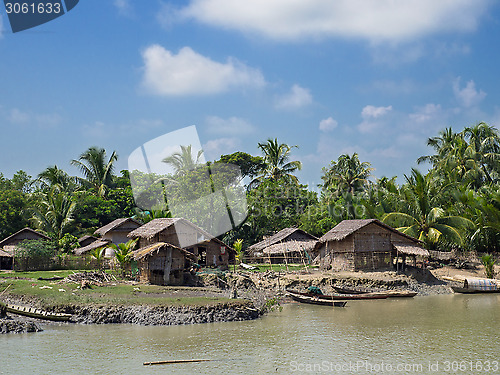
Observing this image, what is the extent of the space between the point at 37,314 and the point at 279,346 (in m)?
8.29

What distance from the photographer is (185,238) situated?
27.4 metres

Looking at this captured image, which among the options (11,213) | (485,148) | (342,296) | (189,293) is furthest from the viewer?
(485,148)

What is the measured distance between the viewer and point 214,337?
13.4 m

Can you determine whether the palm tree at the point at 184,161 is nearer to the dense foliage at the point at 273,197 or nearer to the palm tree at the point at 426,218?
the dense foliage at the point at 273,197

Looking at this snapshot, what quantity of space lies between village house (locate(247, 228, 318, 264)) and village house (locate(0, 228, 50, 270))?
14.0 metres

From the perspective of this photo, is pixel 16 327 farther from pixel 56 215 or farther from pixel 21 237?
pixel 56 215

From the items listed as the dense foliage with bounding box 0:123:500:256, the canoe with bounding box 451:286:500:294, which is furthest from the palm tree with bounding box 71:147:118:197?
the canoe with bounding box 451:286:500:294

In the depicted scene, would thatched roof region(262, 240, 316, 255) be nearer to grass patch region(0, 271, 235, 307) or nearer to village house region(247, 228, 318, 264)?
village house region(247, 228, 318, 264)

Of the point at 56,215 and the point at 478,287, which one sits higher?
the point at 56,215

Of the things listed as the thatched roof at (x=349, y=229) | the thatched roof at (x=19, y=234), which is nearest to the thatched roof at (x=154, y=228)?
the thatched roof at (x=19, y=234)

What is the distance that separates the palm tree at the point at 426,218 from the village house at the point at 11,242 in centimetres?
2308

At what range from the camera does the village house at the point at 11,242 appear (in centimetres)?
2794

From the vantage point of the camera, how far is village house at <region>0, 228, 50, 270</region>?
91.7ft

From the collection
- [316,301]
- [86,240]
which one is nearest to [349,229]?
[316,301]
